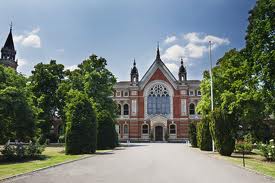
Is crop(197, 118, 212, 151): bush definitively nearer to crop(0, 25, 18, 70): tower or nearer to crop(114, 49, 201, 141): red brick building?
crop(114, 49, 201, 141): red brick building

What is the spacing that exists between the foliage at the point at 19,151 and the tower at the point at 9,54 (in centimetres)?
5260

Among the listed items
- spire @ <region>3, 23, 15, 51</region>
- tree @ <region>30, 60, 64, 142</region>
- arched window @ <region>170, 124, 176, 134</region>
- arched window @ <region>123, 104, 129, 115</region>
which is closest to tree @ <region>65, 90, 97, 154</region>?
tree @ <region>30, 60, 64, 142</region>

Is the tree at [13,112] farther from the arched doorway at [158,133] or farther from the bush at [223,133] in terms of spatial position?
the arched doorway at [158,133]

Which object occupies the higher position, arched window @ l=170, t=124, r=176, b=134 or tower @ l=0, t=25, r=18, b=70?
tower @ l=0, t=25, r=18, b=70

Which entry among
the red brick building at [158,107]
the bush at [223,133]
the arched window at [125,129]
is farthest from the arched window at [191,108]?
the bush at [223,133]

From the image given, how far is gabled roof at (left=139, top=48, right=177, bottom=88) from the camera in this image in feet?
190

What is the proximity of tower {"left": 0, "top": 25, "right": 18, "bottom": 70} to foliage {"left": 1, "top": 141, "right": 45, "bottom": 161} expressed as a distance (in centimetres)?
5260

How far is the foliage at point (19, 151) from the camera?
17000 millimetres

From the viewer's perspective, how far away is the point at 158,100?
191 ft

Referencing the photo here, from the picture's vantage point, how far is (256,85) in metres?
21.6

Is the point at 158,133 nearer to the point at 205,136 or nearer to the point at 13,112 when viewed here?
the point at 205,136

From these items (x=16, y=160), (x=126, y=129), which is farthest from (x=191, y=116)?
(x=16, y=160)

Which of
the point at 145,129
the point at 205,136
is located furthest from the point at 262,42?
the point at 145,129

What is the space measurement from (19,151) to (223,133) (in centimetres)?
1563
